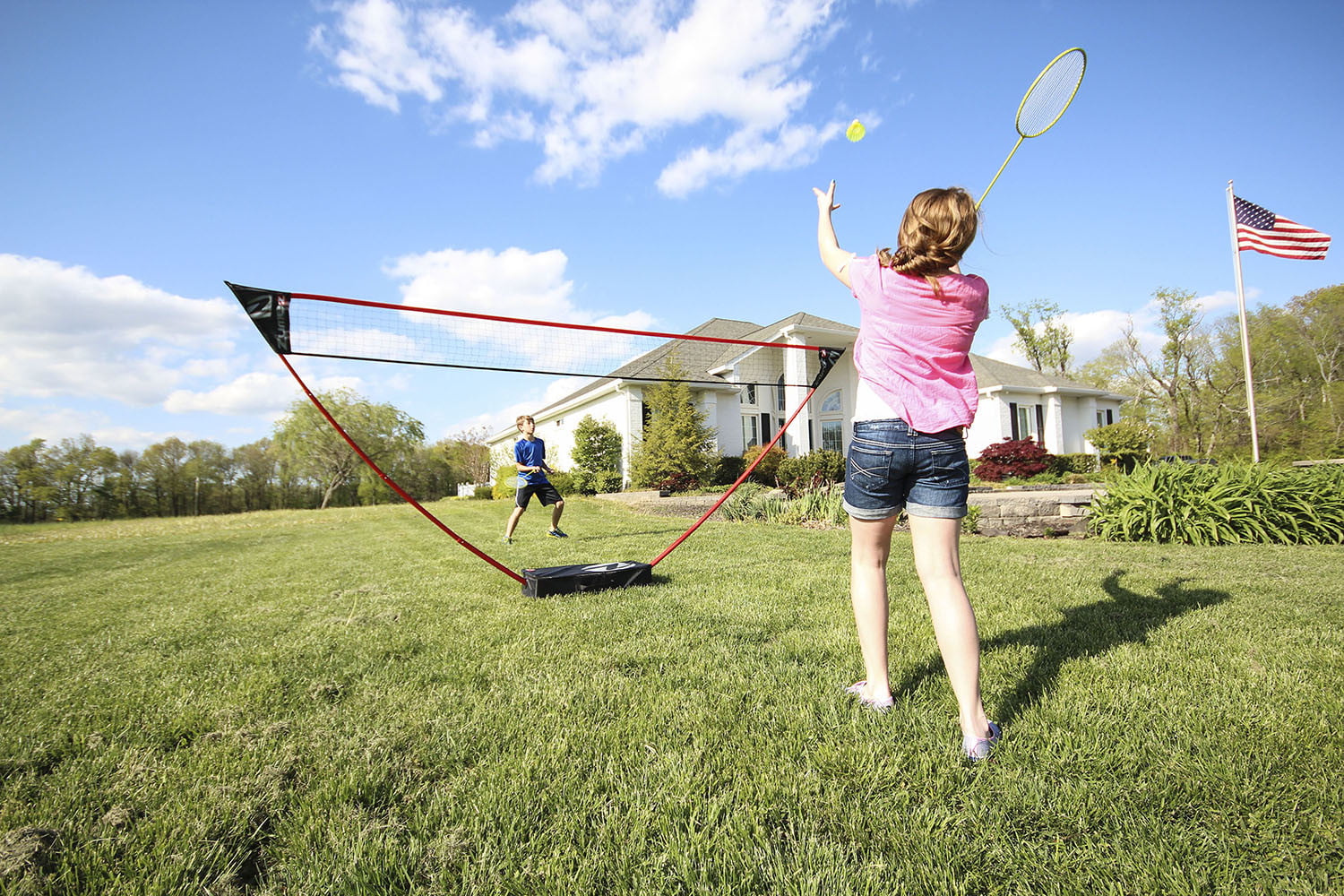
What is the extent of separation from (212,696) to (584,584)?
7.61ft

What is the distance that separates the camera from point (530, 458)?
27.7 ft

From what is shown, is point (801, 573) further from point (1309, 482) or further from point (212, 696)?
point (1309, 482)

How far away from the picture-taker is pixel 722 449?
2138cm

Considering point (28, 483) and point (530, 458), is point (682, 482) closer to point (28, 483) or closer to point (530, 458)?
point (530, 458)

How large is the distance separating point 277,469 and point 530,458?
43.3 meters

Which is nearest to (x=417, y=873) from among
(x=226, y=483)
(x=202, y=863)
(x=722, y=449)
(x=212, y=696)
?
(x=202, y=863)

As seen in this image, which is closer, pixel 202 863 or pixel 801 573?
pixel 202 863

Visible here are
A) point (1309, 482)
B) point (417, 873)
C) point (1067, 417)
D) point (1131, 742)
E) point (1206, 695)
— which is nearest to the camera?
point (417, 873)

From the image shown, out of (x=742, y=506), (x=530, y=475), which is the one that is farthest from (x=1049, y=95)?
(x=742, y=506)

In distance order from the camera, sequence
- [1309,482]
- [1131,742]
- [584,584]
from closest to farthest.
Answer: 1. [1131,742]
2. [584,584]
3. [1309,482]

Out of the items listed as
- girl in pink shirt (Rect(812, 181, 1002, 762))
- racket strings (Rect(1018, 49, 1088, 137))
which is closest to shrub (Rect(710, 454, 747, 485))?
racket strings (Rect(1018, 49, 1088, 137))

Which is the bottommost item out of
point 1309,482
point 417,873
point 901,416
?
point 417,873

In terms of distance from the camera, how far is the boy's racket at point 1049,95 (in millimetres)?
3582

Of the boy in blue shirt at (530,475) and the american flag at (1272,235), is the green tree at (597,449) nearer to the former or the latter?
the boy in blue shirt at (530,475)
